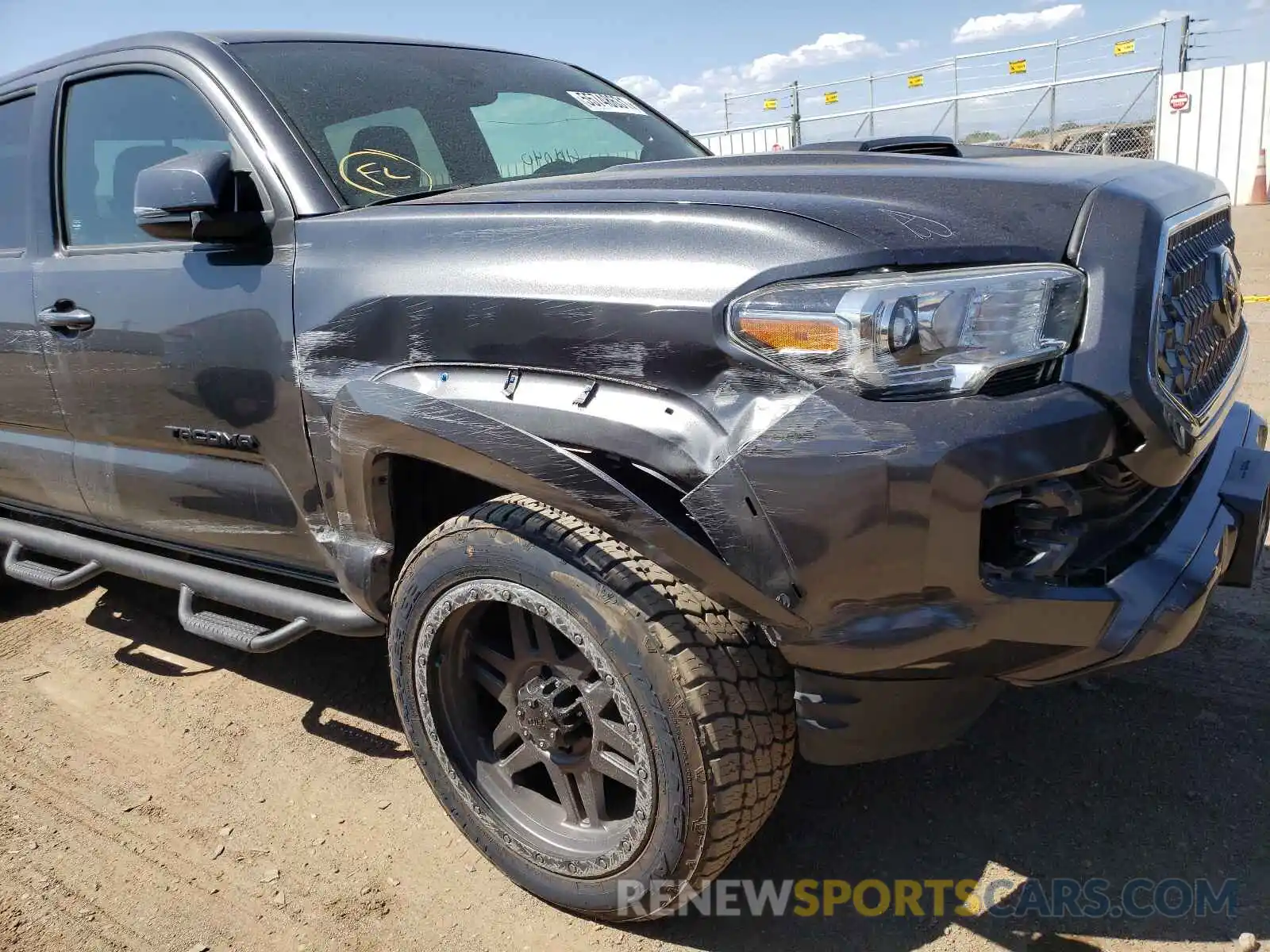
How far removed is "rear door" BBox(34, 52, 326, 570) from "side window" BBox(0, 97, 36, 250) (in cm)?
19

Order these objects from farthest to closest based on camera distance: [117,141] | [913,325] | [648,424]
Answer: [117,141], [648,424], [913,325]

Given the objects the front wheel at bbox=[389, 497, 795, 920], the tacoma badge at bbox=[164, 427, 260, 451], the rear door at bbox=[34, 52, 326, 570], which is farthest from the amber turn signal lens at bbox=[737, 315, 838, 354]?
the tacoma badge at bbox=[164, 427, 260, 451]

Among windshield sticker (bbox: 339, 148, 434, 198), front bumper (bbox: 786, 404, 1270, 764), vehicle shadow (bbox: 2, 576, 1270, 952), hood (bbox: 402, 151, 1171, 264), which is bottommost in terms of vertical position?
vehicle shadow (bbox: 2, 576, 1270, 952)

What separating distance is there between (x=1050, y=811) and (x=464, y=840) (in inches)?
57.1

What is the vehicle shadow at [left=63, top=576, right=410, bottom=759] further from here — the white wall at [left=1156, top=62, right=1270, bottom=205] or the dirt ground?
the white wall at [left=1156, top=62, right=1270, bottom=205]

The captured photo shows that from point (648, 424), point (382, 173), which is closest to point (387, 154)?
point (382, 173)

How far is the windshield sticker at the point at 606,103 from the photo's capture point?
3.27 meters

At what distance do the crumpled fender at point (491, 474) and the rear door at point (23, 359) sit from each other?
1.40m

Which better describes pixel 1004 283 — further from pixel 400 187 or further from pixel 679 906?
pixel 400 187

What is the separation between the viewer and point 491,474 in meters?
1.89

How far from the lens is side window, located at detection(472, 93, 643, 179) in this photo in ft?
9.30

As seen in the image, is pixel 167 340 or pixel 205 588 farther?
pixel 205 588

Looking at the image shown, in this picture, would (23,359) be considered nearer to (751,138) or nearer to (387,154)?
(387,154)

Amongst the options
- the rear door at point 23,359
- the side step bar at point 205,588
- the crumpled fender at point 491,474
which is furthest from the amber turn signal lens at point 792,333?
the rear door at point 23,359
